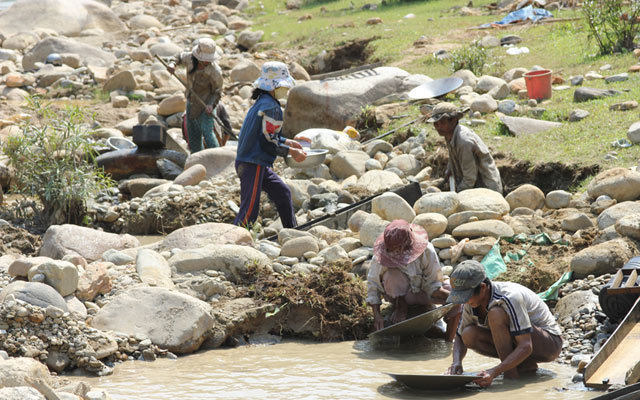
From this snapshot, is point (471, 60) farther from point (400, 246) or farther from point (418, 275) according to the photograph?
point (400, 246)

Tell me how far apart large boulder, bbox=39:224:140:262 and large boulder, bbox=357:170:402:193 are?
2.94m

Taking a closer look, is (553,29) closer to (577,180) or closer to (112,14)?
(577,180)

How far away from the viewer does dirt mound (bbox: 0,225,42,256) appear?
332 inches

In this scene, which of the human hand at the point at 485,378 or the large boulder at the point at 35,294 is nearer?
the human hand at the point at 485,378

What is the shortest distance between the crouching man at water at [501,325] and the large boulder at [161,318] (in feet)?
6.31

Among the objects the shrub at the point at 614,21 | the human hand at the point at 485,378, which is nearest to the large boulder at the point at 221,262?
the human hand at the point at 485,378

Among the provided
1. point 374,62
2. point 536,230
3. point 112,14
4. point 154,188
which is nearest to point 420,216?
point 536,230

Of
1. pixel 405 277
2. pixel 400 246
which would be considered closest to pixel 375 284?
pixel 405 277

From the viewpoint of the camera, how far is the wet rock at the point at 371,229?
7.35m

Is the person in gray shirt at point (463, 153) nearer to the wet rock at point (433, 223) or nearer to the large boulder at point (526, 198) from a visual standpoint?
the large boulder at point (526, 198)

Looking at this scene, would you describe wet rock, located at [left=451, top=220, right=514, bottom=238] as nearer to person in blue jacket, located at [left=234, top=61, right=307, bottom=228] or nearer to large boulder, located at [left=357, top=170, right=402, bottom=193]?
person in blue jacket, located at [left=234, top=61, right=307, bottom=228]

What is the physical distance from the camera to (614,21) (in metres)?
13.0

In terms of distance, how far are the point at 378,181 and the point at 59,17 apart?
53.7 ft

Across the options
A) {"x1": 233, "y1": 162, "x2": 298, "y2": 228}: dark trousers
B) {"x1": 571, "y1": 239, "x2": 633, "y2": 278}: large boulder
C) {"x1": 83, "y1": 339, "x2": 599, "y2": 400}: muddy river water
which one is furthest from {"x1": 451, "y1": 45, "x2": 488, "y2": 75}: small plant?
{"x1": 83, "y1": 339, "x2": 599, "y2": 400}: muddy river water
